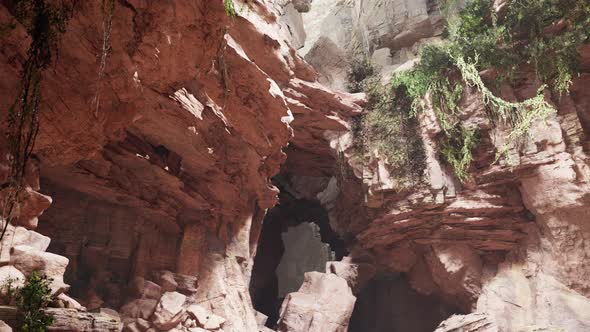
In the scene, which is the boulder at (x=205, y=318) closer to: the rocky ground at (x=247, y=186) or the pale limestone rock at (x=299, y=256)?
the rocky ground at (x=247, y=186)

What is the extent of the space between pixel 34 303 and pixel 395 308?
14.7 metres

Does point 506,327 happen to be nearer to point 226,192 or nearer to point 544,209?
point 544,209

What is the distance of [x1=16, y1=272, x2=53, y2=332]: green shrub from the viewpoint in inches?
209

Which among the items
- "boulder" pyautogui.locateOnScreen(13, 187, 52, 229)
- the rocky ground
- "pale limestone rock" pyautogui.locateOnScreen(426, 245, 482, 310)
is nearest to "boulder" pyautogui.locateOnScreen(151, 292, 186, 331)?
the rocky ground

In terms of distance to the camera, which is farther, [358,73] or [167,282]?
[358,73]

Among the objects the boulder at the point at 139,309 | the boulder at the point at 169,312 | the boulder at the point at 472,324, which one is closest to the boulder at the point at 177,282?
the boulder at the point at 169,312

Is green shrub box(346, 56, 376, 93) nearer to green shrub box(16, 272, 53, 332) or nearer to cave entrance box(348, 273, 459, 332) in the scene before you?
cave entrance box(348, 273, 459, 332)

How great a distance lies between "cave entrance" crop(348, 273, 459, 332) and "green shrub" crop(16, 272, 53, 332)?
13.2 m

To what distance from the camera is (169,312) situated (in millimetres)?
8914

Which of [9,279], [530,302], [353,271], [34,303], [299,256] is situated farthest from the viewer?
[299,256]

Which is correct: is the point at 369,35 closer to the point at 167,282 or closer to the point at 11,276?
the point at 167,282

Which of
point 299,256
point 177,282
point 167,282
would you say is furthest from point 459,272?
point 299,256

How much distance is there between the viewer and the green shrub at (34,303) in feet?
17.4

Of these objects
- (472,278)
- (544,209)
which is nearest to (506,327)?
(472,278)
